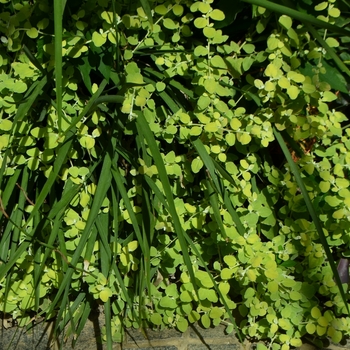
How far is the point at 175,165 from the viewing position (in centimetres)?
162

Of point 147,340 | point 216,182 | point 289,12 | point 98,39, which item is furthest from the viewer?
point 147,340

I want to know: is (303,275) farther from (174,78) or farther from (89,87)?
(89,87)

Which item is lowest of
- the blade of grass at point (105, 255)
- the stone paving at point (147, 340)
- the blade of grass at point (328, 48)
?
the stone paving at point (147, 340)

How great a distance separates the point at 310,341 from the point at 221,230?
0.54m

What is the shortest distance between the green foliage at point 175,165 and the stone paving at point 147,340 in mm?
54

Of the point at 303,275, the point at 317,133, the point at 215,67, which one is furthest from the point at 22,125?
the point at 303,275

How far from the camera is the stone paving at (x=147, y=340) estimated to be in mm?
1767

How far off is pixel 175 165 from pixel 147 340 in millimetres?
606

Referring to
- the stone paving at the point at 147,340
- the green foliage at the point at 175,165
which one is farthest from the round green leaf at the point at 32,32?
the stone paving at the point at 147,340

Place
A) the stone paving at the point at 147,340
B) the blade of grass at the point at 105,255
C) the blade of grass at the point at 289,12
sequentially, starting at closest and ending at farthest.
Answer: the blade of grass at the point at 289,12
the blade of grass at the point at 105,255
the stone paving at the point at 147,340

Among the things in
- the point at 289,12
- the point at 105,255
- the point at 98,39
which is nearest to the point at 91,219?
the point at 105,255

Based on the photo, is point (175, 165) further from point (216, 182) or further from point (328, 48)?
point (328, 48)

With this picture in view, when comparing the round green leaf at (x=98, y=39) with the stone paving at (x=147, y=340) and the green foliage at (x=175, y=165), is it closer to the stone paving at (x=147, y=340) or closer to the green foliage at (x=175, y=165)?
the green foliage at (x=175, y=165)

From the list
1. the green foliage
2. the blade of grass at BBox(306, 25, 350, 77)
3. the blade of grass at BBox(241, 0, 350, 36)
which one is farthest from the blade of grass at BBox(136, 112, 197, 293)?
the blade of grass at BBox(306, 25, 350, 77)
